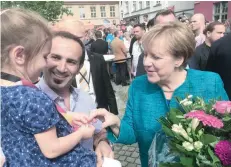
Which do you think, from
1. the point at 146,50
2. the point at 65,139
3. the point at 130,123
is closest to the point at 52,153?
the point at 65,139

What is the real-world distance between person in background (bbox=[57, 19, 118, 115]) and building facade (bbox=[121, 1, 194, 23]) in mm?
18547

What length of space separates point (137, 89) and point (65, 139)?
0.94m

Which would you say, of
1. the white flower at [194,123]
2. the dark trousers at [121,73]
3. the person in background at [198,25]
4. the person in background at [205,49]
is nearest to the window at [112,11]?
the dark trousers at [121,73]

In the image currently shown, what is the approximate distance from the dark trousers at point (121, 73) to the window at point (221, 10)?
15372 millimetres

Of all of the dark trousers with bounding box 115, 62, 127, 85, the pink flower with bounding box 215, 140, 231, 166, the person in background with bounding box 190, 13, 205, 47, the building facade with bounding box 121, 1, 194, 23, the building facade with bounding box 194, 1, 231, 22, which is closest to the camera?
the pink flower with bounding box 215, 140, 231, 166

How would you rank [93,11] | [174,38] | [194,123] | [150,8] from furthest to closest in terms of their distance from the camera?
[93,11] < [150,8] < [174,38] < [194,123]

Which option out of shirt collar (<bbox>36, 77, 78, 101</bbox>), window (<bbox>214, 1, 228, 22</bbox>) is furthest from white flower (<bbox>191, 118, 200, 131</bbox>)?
window (<bbox>214, 1, 228, 22</bbox>)

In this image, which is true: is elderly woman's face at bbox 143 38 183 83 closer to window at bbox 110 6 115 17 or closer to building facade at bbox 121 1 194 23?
building facade at bbox 121 1 194 23

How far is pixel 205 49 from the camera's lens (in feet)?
13.8

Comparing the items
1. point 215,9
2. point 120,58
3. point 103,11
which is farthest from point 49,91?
point 103,11

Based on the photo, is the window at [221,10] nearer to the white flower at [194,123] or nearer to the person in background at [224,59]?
the person in background at [224,59]

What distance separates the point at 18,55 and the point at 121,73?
839 centimetres

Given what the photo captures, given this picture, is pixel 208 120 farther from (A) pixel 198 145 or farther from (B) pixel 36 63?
(B) pixel 36 63

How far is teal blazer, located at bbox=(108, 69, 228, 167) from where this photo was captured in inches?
71.1
